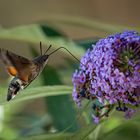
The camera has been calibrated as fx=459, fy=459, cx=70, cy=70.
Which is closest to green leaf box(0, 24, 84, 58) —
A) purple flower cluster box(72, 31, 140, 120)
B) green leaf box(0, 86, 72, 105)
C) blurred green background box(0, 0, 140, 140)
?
blurred green background box(0, 0, 140, 140)

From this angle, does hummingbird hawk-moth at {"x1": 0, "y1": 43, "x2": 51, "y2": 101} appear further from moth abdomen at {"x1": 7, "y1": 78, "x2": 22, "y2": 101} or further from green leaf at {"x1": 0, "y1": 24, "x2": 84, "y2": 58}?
green leaf at {"x1": 0, "y1": 24, "x2": 84, "y2": 58}

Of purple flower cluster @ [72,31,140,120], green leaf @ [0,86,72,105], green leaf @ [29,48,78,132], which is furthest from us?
green leaf @ [29,48,78,132]

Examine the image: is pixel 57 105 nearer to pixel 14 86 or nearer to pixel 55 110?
pixel 55 110

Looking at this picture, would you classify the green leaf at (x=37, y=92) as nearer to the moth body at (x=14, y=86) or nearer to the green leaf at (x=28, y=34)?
the moth body at (x=14, y=86)

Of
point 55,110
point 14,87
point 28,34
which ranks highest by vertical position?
point 28,34

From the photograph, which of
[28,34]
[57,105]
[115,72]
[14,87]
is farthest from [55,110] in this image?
[115,72]

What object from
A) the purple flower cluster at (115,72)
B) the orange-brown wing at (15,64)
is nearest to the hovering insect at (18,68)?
Result: the orange-brown wing at (15,64)
